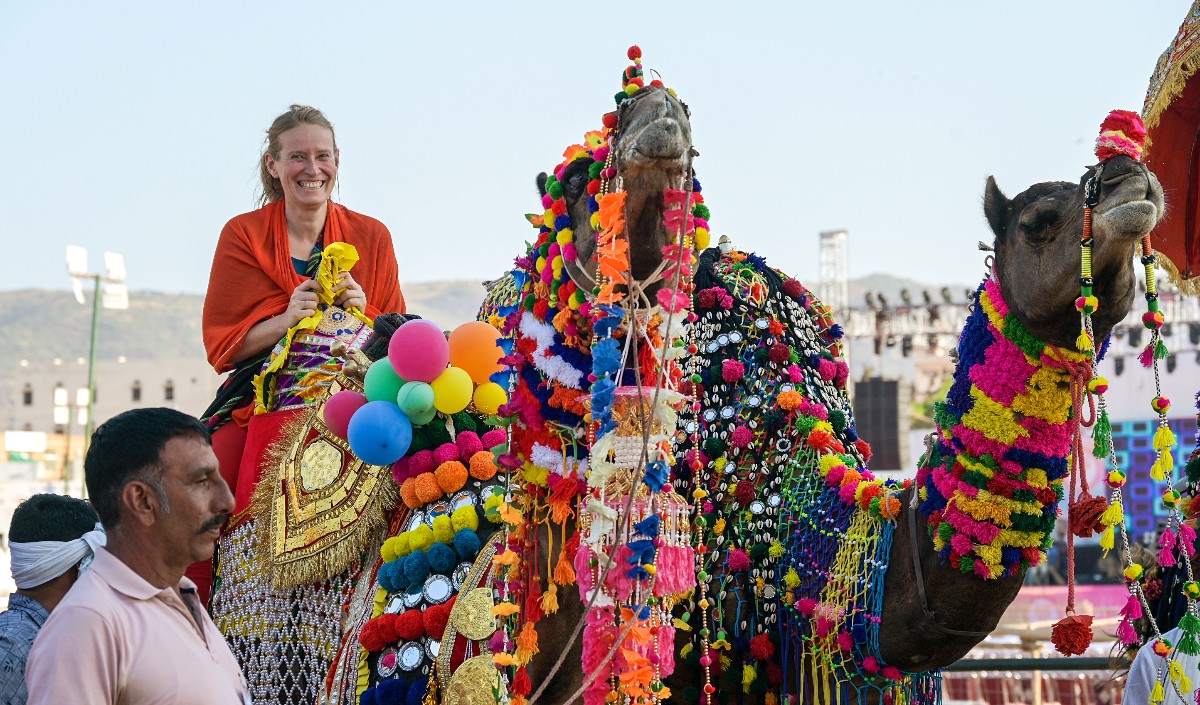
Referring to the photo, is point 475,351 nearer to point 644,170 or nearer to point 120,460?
point 644,170

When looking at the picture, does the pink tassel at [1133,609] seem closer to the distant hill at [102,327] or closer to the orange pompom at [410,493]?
the orange pompom at [410,493]

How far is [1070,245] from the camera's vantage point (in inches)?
158

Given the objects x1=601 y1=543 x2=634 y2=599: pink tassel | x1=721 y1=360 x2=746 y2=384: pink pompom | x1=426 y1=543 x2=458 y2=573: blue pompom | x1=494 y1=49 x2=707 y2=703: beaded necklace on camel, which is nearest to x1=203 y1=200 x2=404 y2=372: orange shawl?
x1=426 y1=543 x2=458 y2=573: blue pompom

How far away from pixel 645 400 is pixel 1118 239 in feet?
4.49

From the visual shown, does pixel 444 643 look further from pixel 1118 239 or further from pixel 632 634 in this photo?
pixel 1118 239

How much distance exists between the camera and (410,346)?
16.2 ft

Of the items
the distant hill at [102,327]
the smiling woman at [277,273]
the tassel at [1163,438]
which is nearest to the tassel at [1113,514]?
the tassel at [1163,438]

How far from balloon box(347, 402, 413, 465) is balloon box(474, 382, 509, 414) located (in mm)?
365

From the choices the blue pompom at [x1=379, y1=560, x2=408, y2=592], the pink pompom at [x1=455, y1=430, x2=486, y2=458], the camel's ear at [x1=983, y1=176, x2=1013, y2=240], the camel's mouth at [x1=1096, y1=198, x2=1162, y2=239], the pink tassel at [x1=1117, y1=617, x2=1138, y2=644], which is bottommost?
the pink tassel at [x1=1117, y1=617, x2=1138, y2=644]

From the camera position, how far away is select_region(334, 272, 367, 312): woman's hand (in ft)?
19.1

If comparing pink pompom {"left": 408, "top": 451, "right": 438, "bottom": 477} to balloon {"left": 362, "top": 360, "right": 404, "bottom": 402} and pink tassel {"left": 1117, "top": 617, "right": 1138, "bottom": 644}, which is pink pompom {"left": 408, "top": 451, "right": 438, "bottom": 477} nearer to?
balloon {"left": 362, "top": 360, "right": 404, "bottom": 402}

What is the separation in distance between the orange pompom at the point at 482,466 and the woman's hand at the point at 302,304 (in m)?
1.06

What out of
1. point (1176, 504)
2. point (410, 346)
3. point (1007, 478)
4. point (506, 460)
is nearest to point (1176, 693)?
point (1176, 504)

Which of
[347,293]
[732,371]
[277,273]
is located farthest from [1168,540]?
[277,273]
